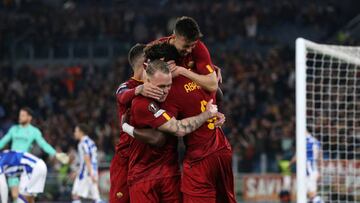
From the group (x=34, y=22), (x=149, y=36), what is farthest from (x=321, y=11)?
→ (x=34, y=22)

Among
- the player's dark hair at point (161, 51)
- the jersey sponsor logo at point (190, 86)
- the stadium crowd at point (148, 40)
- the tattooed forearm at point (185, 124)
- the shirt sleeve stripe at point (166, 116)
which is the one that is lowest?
the tattooed forearm at point (185, 124)

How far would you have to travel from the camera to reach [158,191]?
7754 mm

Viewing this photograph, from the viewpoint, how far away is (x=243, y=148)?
2236 cm

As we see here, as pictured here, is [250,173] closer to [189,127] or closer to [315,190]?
[315,190]

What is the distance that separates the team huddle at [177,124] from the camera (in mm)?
7422

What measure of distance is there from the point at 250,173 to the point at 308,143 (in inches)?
223

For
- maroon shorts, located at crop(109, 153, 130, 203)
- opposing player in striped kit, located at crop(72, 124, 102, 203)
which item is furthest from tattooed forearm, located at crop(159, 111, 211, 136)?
opposing player in striped kit, located at crop(72, 124, 102, 203)

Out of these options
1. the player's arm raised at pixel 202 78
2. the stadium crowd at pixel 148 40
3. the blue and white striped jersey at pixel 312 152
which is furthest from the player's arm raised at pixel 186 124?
the stadium crowd at pixel 148 40

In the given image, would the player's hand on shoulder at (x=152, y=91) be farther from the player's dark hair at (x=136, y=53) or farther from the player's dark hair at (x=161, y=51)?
the player's dark hair at (x=136, y=53)

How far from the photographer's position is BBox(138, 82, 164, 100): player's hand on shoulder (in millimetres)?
7352

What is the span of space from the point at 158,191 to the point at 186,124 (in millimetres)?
726

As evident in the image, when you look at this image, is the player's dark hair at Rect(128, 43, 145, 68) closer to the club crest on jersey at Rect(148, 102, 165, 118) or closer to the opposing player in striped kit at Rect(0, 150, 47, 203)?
the club crest on jersey at Rect(148, 102, 165, 118)

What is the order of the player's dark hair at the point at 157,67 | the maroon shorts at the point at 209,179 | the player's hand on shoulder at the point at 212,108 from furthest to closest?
1. the maroon shorts at the point at 209,179
2. the player's hand on shoulder at the point at 212,108
3. the player's dark hair at the point at 157,67

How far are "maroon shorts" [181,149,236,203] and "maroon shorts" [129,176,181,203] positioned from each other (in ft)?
0.29
